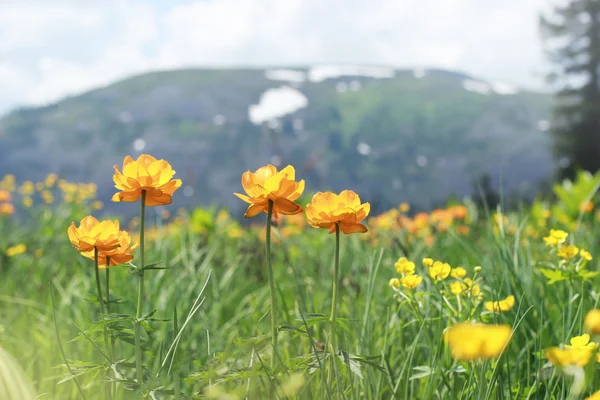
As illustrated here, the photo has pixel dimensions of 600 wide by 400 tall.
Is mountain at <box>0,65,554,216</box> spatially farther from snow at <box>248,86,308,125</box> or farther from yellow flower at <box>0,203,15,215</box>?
yellow flower at <box>0,203,15,215</box>

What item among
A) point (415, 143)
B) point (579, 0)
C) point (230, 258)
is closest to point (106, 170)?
point (415, 143)

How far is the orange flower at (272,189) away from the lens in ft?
2.99

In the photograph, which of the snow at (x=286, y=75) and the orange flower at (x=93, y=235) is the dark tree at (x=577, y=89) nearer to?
the orange flower at (x=93, y=235)

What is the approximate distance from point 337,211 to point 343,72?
99.9 m

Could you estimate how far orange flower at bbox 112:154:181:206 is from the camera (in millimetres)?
963

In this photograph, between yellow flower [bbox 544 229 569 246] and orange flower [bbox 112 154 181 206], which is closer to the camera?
orange flower [bbox 112 154 181 206]

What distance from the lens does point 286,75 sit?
89938 mm

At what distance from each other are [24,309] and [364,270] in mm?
1610

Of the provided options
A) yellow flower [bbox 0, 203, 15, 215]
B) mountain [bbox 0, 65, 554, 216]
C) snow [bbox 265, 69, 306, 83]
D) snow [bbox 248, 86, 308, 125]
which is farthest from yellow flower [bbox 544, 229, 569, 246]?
snow [bbox 265, 69, 306, 83]

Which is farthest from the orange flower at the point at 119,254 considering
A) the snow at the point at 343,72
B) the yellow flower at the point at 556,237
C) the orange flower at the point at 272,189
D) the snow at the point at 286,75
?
the snow at the point at 343,72

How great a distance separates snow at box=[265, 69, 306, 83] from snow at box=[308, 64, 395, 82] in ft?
5.07

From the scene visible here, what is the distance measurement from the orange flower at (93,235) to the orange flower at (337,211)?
346 millimetres

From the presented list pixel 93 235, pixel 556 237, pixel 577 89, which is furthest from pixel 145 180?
pixel 577 89

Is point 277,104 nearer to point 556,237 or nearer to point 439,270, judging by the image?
point 556,237
